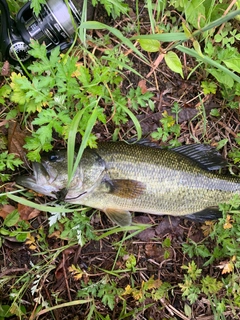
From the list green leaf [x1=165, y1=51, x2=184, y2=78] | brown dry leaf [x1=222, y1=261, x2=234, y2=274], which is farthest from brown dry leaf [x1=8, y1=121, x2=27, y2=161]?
brown dry leaf [x1=222, y1=261, x2=234, y2=274]

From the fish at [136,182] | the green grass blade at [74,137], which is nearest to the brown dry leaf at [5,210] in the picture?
the fish at [136,182]

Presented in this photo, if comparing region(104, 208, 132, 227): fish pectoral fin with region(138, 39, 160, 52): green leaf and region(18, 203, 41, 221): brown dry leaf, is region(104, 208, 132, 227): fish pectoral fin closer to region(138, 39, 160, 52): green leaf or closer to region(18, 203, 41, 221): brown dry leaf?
region(18, 203, 41, 221): brown dry leaf

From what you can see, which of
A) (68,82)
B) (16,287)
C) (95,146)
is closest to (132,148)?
(95,146)

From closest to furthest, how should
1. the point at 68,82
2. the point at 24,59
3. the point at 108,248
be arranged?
the point at 68,82 < the point at 24,59 < the point at 108,248

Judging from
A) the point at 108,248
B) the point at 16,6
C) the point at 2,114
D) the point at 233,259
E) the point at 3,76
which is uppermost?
the point at 16,6

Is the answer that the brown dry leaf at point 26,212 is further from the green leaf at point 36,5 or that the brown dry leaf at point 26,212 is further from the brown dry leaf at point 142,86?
the green leaf at point 36,5

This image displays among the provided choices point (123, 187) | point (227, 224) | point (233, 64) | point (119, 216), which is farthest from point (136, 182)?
point (233, 64)

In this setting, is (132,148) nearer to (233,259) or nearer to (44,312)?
(233,259)
